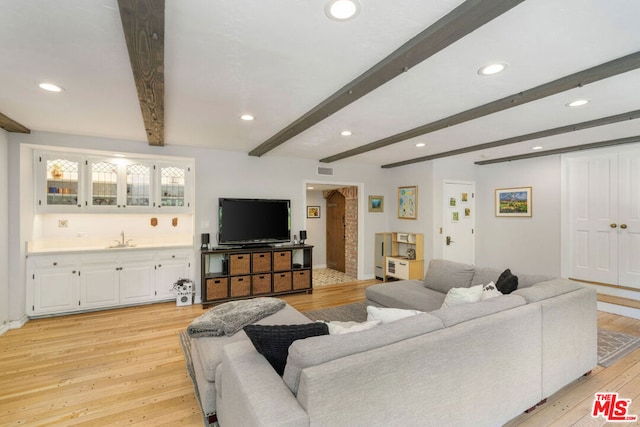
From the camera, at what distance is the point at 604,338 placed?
3.12m

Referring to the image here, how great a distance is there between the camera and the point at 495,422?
174 cm

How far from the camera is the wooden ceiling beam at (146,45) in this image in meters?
1.34

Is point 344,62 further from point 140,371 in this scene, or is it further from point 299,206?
point 299,206

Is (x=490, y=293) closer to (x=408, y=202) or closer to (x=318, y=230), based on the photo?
(x=408, y=202)

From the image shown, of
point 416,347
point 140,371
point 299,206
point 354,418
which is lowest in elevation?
point 140,371

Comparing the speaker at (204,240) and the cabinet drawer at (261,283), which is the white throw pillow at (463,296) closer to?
the cabinet drawer at (261,283)

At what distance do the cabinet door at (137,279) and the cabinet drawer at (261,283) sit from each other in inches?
57.9

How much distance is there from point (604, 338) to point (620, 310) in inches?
46.3

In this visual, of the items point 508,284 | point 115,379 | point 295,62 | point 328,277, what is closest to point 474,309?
point 508,284

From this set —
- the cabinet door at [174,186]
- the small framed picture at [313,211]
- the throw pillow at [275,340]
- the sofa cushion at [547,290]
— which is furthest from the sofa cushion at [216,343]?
the small framed picture at [313,211]

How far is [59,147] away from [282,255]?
3.34m

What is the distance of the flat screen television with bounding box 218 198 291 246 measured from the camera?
179 inches

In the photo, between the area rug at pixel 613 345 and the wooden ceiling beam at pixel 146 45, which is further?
the area rug at pixel 613 345

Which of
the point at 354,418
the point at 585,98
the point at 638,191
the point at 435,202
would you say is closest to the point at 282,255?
the point at 435,202
